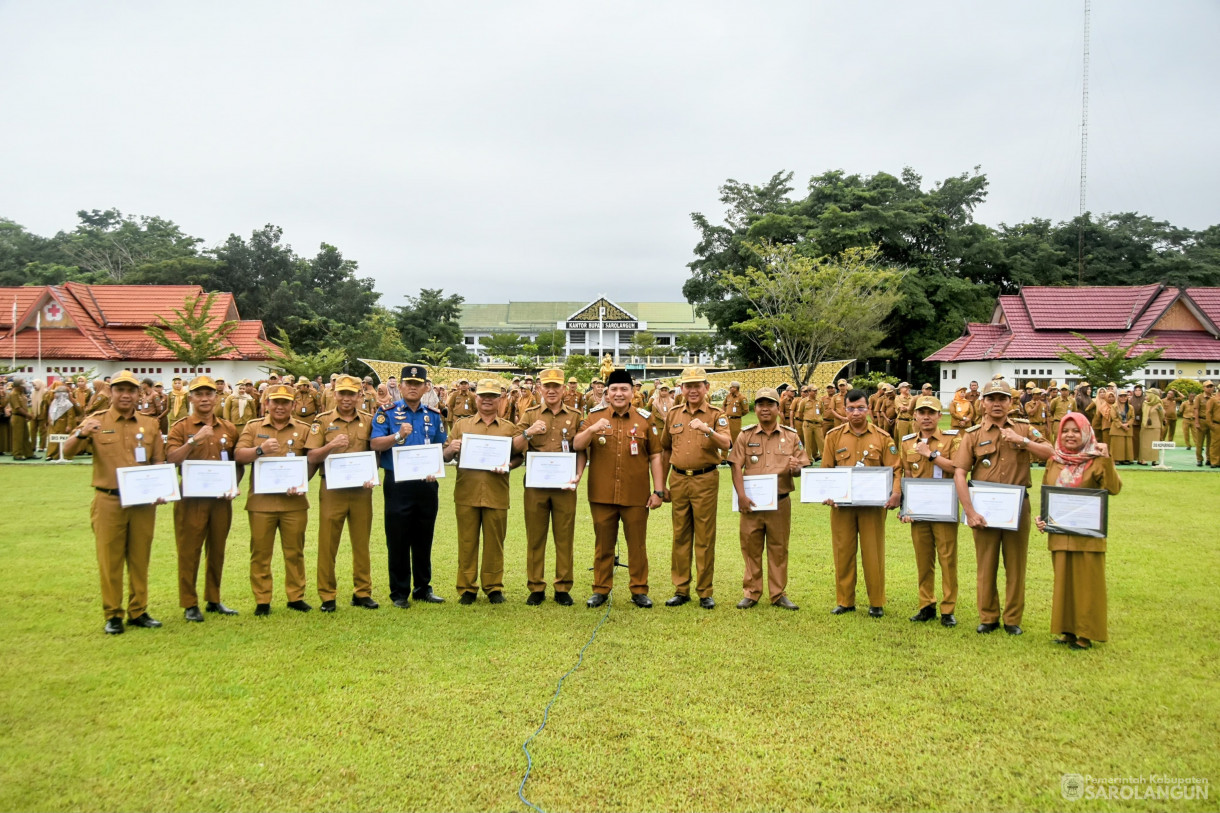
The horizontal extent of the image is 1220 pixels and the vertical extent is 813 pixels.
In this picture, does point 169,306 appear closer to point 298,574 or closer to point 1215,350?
point 298,574

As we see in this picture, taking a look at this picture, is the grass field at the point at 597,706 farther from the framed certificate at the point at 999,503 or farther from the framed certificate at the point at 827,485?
the framed certificate at the point at 827,485

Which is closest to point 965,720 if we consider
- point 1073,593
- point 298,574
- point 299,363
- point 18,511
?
point 1073,593

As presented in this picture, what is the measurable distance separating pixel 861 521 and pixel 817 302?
83.1 ft

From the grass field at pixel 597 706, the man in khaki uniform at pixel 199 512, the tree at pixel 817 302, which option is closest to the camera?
the grass field at pixel 597 706

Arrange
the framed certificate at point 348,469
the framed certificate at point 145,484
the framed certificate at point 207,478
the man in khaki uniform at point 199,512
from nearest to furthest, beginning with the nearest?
the framed certificate at point 145,484, the framed certificate at point 207,478, the man in khaki uniform at point 199,512, the framed certificate at point 348,469

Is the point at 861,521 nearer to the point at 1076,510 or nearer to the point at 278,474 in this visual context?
the point at 1076,510

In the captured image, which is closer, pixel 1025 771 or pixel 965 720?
pixel 1025 771

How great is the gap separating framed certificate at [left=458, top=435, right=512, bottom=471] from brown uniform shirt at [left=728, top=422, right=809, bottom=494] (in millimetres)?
2131

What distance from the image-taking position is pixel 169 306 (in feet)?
109

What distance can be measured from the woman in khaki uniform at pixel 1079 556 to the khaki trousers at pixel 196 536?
6.75 meters

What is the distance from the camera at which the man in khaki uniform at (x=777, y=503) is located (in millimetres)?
7090

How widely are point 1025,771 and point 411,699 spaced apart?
3.62m

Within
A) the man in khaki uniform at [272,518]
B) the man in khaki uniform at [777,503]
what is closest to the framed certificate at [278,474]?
the man in khaki uniform at [272,518]

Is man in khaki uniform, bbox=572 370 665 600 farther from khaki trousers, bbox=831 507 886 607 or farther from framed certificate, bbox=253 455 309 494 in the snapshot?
framed certificate, bbox=253 455 309 494
